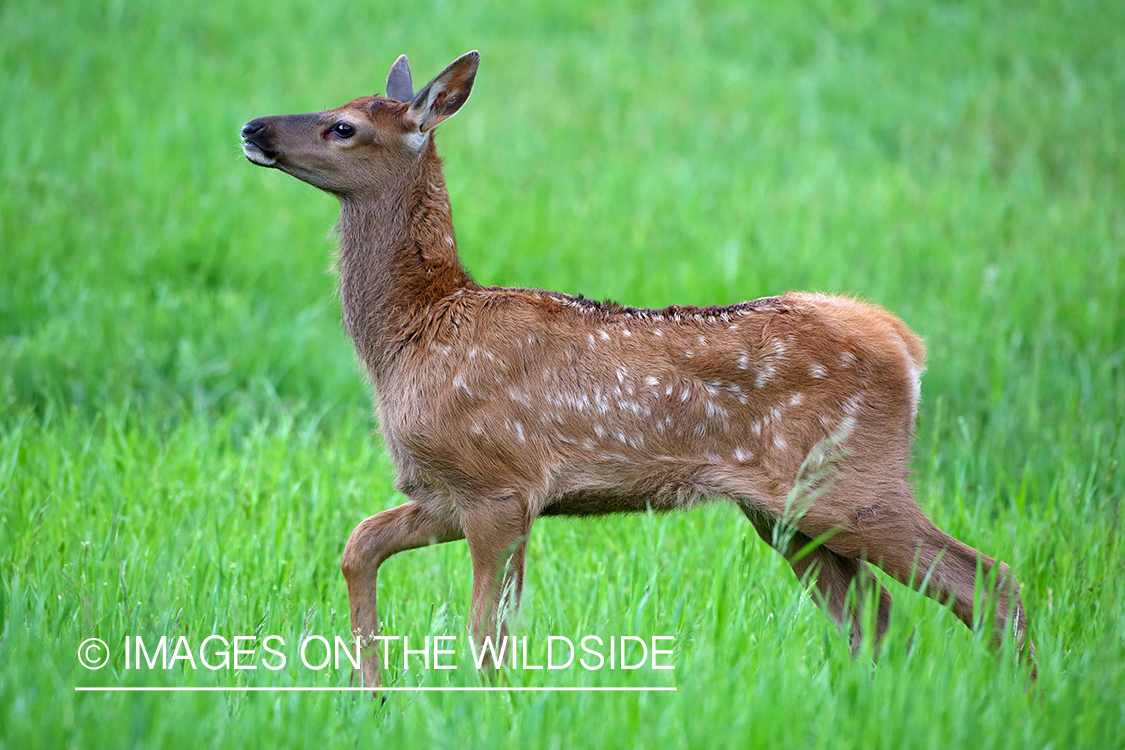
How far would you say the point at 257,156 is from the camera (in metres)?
4.30

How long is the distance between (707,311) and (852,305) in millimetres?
556

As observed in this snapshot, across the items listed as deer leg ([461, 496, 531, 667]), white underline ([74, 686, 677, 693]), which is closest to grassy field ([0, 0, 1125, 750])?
white underline ([74, 686, 677, 693])

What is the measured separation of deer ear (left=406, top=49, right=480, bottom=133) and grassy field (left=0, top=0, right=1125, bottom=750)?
1801 millimetres

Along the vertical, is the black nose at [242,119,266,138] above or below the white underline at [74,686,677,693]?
above

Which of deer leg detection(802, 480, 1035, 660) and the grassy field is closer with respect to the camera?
the grassy field

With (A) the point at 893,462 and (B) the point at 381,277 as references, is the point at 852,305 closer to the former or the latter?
(A) the point at 893,462

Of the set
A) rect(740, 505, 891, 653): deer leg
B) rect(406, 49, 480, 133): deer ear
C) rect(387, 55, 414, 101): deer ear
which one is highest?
rect(387, 55, 414, 101): deer ear

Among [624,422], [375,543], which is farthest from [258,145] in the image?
[624,422]

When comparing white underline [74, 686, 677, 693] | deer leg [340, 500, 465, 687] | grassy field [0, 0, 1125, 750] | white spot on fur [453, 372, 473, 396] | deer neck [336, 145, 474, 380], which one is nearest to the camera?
white underline [74, 686, 677, 693]

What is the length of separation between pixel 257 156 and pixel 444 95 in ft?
2.45

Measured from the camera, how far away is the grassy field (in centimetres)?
347

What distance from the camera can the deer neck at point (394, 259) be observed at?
436cm

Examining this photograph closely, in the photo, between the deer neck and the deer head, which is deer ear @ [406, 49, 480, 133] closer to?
the deer head

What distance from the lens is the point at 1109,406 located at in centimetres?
666
